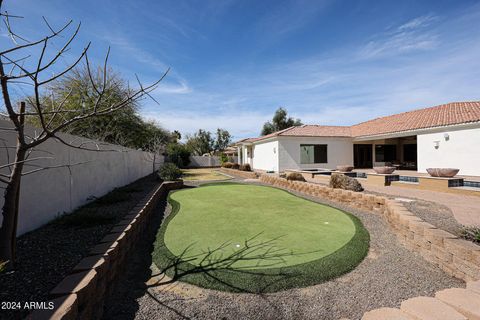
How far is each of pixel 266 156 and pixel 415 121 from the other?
13237 millimetres

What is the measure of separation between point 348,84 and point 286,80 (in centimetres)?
491

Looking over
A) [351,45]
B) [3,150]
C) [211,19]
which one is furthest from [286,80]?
[3,150]

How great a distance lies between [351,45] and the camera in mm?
12938

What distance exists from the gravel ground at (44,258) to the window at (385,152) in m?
25.8

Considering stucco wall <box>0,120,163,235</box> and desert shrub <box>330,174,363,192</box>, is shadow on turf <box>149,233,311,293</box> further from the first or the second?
desert shrub <box>330,174,363,192</box>

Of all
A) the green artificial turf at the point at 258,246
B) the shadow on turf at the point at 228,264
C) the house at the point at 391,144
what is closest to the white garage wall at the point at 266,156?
the house at the point at 391,144

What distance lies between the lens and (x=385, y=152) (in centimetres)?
2406

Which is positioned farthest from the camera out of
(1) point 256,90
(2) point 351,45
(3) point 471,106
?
(1) point 256,90

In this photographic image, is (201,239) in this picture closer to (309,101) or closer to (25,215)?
(25,215)

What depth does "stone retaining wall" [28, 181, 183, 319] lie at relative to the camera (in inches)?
85.3

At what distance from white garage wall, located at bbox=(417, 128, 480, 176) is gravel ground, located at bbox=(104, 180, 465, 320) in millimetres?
13855

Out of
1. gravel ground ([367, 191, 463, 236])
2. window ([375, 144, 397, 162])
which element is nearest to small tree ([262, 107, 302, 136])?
window ([375, 144, 397, 162])

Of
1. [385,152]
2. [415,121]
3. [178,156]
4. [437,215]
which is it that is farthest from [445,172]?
[178,156]

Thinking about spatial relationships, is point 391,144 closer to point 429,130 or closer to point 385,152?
point 385,152
